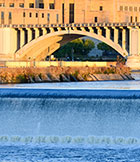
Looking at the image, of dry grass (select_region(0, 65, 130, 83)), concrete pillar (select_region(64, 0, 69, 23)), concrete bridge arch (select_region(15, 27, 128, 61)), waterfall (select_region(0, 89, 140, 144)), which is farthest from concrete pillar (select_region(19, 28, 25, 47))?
waterfall (select_region(0, 89, 140, 144))

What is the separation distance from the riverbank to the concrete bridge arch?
16.8 metres

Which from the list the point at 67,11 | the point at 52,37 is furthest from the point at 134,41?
the point at 67,11

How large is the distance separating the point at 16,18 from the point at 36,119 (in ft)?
232

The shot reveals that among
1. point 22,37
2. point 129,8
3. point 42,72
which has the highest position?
point 129,8

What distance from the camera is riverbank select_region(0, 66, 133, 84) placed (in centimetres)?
5212

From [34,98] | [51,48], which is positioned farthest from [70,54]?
[34,98]

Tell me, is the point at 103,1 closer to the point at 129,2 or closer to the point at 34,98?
the point at 129,2

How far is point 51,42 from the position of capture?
3738 inches

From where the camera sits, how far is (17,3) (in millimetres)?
99625

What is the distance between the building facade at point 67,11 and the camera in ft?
311

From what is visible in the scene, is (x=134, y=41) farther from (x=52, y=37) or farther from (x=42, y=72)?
(x=42, y=72)

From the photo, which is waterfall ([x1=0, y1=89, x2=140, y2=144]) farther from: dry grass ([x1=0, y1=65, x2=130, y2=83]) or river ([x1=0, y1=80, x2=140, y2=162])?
dry grass ([x1=0, y1=65, x2=130, y2=83])

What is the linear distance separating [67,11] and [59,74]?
42.1 m

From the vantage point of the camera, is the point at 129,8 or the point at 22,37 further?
the point at 129,8
